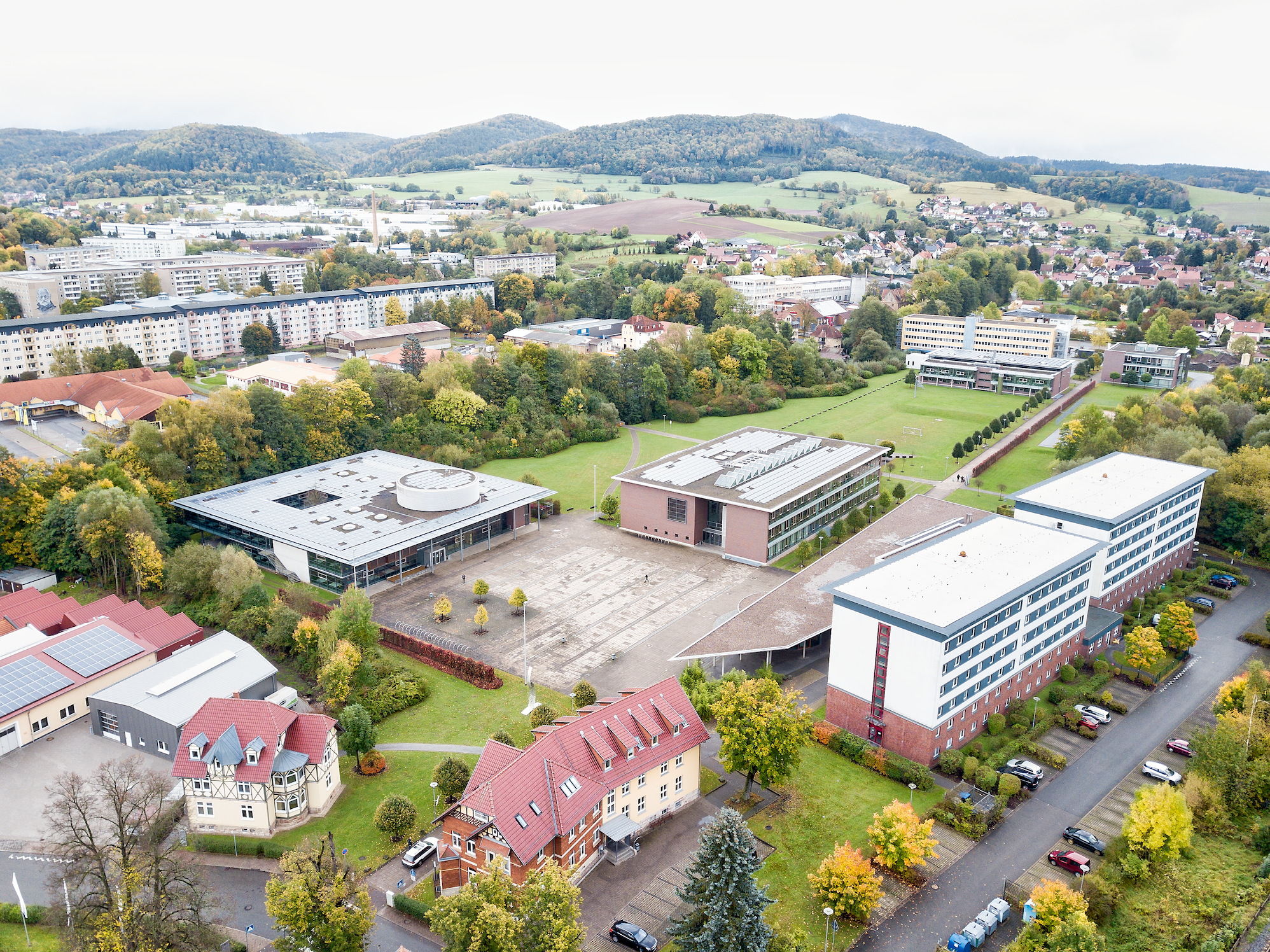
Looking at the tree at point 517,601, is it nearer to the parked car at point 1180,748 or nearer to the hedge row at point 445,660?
the hedge row at point 445,660

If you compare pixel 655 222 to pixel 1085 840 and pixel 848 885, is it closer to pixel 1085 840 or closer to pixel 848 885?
pixel 1085 840

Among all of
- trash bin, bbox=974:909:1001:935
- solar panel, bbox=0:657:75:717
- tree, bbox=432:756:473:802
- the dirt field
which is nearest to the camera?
trash bin, bbox=974:909:1001:935

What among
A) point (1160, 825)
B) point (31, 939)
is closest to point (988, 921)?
point (1160, 825)

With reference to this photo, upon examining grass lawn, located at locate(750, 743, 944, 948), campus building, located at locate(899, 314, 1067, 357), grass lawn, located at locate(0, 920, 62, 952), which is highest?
campus building, located at locate(899, 314, 1067, 357)

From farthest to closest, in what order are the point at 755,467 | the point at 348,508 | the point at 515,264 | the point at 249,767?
the point at 515,264 < the point at 755,467 < the point at 348,508 < the point at 249,767

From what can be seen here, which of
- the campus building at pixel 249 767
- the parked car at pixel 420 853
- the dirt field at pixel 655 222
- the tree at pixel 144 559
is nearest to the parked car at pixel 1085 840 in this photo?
the parked car at pixel 420 853

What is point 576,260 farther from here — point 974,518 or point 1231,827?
point 1231,827

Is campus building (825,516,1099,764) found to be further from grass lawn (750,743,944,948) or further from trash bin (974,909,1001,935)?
trash bin (974,909,1001,935)

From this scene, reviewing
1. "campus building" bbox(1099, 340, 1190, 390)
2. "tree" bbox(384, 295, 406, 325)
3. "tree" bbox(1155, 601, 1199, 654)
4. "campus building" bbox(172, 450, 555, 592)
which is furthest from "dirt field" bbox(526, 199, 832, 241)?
"tree" bbox(1155, 601, 1199, 654)
